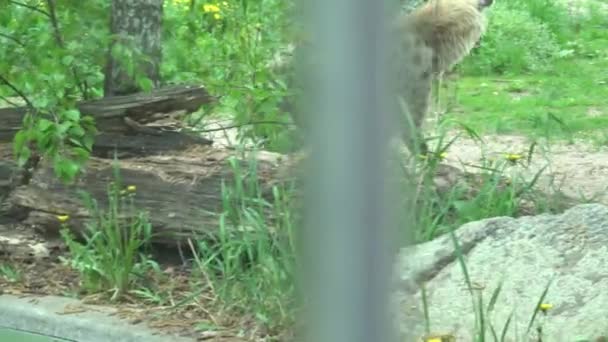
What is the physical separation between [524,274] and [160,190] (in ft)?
6.77

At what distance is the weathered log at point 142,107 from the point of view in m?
6.49

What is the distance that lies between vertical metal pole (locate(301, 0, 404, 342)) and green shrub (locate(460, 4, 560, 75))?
33.5 ft

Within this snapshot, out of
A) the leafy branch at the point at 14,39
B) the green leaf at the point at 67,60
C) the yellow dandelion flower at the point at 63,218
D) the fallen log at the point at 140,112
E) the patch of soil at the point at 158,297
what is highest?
the leafy branch at the point at 14,39

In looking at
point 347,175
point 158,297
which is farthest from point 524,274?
point 347,175

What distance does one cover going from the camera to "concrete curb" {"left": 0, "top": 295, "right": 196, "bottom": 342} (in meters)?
5.30

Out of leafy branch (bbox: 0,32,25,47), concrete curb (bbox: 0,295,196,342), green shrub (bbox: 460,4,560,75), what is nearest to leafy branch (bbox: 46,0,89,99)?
leafy branch (bbox: 0,32,25,47)

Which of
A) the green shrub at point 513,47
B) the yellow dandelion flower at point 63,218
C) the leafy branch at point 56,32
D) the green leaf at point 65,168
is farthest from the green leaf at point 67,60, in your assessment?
the green shrub at point 513,47

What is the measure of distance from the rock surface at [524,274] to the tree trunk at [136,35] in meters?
2.45

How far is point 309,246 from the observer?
113cm

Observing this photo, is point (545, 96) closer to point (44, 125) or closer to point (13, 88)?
point (13, 88)

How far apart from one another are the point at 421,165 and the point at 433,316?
43.5 inches

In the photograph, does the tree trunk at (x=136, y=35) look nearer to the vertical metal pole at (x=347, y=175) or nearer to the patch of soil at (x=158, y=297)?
the patch of soil at (x=158, y=297)

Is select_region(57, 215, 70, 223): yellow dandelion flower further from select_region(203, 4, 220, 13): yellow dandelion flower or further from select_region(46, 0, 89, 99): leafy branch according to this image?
select_region(203, 4, 220, 13): yellow dandelion flower

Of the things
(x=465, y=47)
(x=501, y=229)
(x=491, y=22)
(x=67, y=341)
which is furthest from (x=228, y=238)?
(x=491, y=22)
